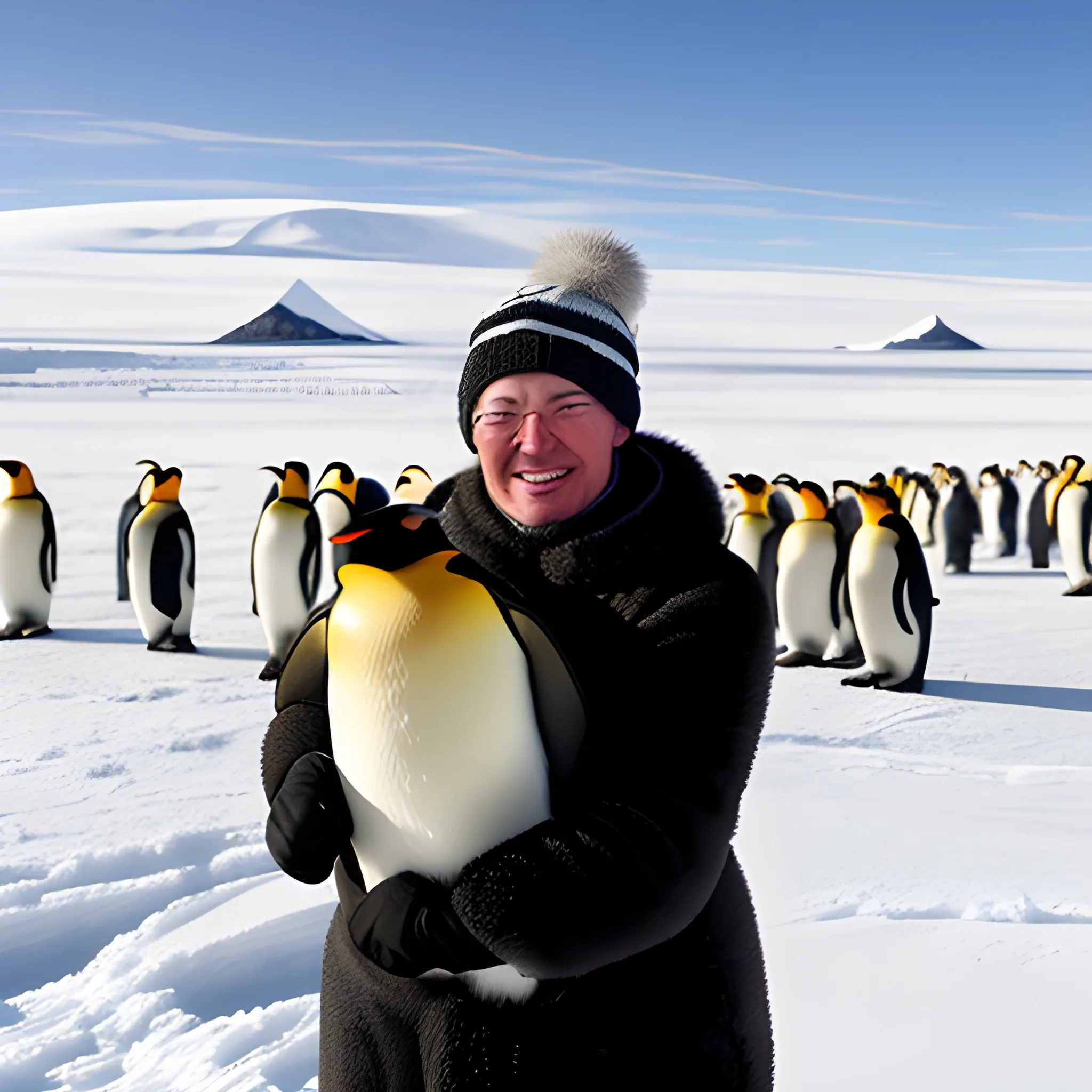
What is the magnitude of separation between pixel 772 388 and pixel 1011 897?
3268 centimetres

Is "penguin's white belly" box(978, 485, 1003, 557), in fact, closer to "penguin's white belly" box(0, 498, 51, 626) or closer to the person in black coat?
"penguin's white belly" box(0, 498, 51, 626)

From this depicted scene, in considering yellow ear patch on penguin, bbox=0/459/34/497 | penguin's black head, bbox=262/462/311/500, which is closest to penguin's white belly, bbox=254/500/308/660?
penguin's black head, bbox=262/462/311/500

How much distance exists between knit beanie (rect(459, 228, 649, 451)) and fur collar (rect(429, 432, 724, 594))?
2.0 inches

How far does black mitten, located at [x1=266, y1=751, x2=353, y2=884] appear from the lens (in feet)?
2.79

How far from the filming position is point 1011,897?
232 cm

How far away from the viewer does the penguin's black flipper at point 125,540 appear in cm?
550

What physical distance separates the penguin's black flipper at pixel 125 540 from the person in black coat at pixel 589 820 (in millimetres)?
4670

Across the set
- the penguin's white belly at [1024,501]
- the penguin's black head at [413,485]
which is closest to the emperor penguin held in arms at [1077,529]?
the penguin's white belly at [1024,501]

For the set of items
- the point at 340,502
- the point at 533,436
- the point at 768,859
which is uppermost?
the point at 533,436

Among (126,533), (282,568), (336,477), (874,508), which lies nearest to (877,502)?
(874,508)

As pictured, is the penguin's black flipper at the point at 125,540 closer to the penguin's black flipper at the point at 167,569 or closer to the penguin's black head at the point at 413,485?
the penguin's black flipper at the point at 167,569

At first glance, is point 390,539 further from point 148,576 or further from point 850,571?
point 148,576

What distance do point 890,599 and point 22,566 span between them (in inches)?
158

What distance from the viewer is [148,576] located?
514 cm
